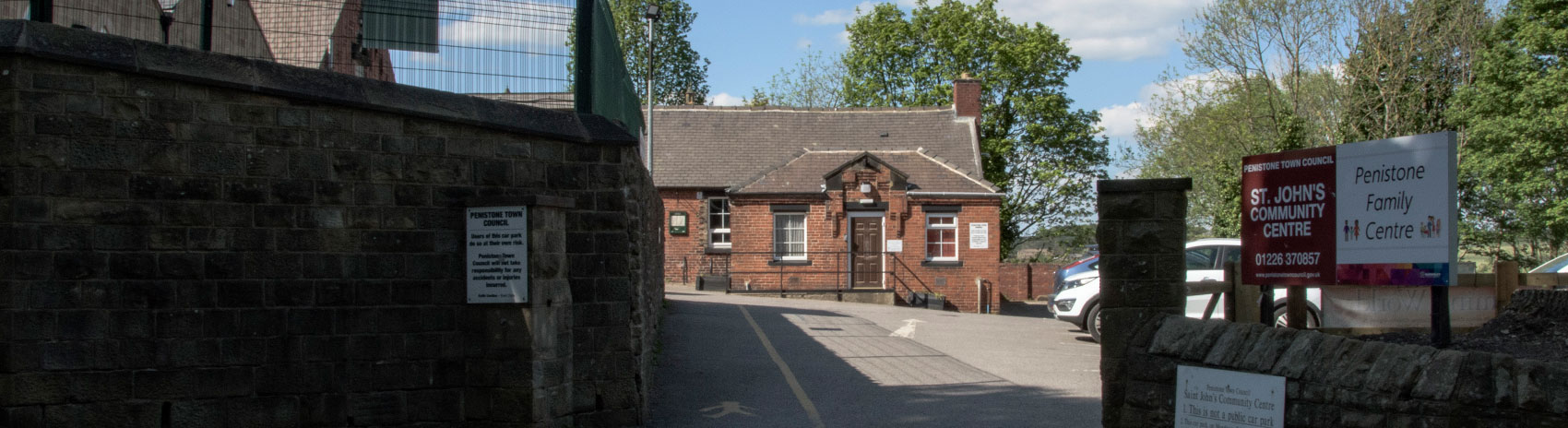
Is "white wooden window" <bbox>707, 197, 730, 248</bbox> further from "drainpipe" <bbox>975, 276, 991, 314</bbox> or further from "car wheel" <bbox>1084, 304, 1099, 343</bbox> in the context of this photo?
"car wheel" <bbox>1084, 304, 1099, 343</bbox>

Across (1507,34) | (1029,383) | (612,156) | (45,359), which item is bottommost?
(1029,383)

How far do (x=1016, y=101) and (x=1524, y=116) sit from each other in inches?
695

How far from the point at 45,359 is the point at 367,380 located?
1892 mm

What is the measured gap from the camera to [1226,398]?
6594 millimetres

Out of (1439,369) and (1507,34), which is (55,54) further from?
(1507,34)

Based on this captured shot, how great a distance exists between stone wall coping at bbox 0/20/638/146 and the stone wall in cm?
417

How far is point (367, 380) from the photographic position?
25.7ft

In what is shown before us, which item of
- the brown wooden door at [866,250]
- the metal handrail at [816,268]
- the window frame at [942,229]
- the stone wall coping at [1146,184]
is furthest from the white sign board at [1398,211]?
the window frame at [942,229]

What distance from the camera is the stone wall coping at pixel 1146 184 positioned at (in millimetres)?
7379

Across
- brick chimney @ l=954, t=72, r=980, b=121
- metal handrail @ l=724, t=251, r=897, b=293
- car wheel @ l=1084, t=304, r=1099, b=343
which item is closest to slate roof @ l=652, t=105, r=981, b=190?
brick chimney @ l=954, t=72, r=980, b=121

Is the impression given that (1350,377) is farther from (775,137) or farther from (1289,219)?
(775,137)

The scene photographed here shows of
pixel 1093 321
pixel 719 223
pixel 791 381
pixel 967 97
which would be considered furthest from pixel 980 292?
pixel 791 381

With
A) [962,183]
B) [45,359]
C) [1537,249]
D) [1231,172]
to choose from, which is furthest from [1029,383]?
[1537,249]

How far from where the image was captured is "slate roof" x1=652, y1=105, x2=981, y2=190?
31.2 metres
